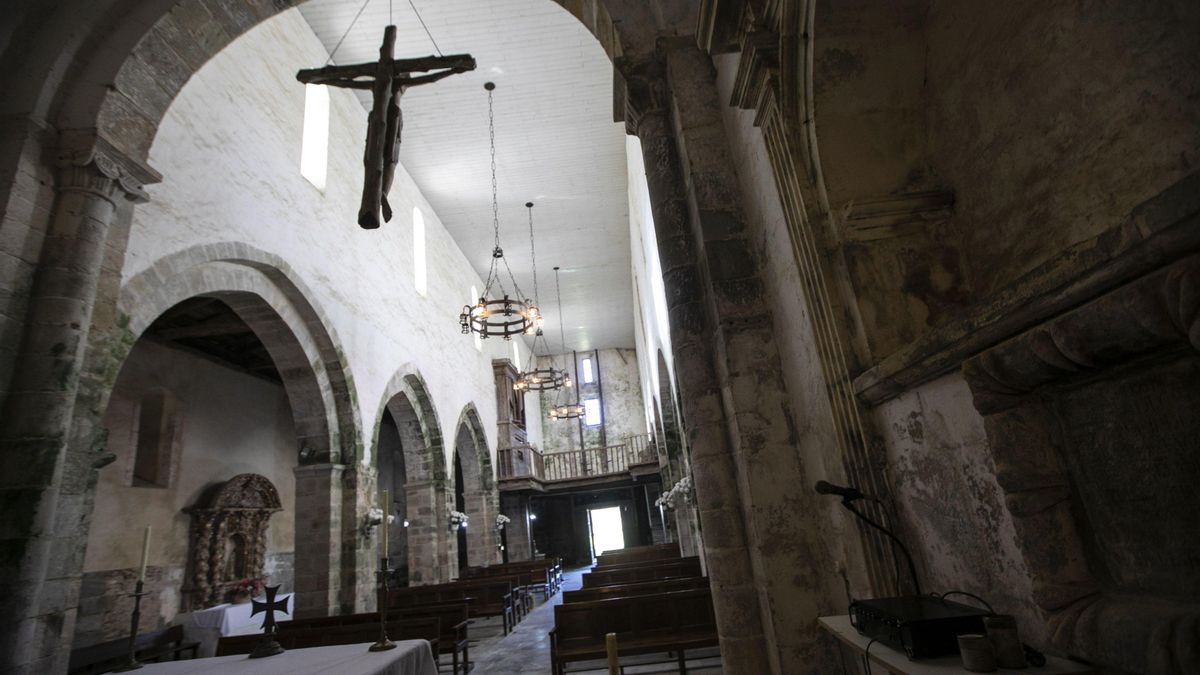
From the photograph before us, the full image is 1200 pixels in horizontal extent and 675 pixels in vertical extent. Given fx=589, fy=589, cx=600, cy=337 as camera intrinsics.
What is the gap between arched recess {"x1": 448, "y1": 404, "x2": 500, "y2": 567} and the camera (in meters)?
14.7

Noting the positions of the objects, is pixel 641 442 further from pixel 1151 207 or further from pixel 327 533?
pixel 1151 207

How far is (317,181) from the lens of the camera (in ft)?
28.8

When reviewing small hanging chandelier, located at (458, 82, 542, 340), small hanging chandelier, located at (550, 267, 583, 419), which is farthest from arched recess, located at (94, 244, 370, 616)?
small hanging chandelier, located at (550, 267, 583, 419)

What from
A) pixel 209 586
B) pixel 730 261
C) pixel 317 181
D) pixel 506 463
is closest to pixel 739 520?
pixel 730 261

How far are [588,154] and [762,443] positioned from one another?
10.9 meters

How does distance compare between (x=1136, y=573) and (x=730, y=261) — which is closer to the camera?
(x=1136, y=573)

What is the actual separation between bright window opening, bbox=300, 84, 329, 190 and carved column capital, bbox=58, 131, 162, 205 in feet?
14.4

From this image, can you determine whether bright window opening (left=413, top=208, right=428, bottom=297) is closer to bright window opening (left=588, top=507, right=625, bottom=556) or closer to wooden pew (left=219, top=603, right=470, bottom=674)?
wooden pew (left=219, top=603, right=470, bottom=674)

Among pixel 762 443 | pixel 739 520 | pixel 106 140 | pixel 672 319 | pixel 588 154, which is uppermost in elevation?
pixel 588 154

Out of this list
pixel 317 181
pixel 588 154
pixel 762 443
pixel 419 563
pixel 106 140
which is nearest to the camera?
pixel 762 443

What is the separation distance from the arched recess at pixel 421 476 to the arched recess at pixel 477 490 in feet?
7.58

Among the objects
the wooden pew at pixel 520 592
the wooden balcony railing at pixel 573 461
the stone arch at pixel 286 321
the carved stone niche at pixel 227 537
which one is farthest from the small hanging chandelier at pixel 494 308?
the wooden balcony railing at pixel 573 461

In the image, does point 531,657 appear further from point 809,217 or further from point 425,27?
point 425,27

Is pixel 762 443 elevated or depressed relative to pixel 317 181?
depressed
